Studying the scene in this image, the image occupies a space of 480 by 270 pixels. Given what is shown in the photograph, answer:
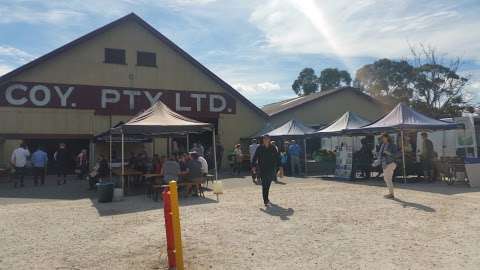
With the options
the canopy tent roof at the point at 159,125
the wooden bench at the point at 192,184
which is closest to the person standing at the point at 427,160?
the canopy tent roof at the point at 159,125

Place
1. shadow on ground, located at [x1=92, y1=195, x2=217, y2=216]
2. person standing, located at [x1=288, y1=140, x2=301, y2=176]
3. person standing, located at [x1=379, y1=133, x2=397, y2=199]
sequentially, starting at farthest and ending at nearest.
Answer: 1. person standing, located at [x1=288, y1=140, x2=301, y2=176]
2. person standing, located at [x1=379, y1=133, x2=397, y2=199]
3. shadow on ground, located at [x1=92, y1=195, x2=217, y2=216]

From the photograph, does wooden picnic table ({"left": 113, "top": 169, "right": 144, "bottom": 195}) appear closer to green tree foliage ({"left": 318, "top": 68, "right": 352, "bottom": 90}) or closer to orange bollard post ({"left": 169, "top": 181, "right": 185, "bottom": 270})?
orange bollard post ({"left": 169, "top": 181, "right": 185, "bottom": 270})

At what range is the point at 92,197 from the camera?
12.7 m

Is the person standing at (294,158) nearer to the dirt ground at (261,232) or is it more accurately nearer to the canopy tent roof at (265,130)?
the canopy tent roof at (265,130)

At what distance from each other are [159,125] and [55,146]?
11.1m

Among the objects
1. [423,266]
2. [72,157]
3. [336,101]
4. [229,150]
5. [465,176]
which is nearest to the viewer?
[423,266]

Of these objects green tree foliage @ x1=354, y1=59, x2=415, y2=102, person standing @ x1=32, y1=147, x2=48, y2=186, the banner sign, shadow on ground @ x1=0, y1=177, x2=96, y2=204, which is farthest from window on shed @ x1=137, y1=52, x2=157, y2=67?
green tree foliage @ x1=354, y1=59, x2=415, y2=102

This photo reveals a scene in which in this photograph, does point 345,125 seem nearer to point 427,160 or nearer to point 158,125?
point 427,160

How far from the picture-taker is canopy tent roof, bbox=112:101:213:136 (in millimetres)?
12148

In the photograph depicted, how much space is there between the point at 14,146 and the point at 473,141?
19.6m

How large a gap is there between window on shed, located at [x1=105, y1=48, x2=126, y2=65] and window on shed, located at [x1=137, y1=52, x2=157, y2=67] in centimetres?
82

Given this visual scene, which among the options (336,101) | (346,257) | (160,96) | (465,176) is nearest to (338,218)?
(346,257)

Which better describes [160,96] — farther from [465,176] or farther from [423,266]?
[423,266]

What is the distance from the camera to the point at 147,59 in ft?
74.6
